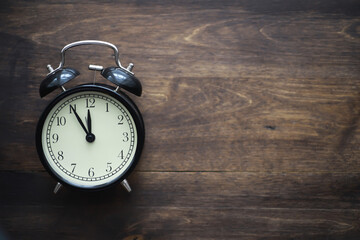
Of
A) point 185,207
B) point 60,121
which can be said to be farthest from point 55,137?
point 185,207

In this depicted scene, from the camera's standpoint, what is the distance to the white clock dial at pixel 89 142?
3.16 ft

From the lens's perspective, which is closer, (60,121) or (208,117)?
(60,121)

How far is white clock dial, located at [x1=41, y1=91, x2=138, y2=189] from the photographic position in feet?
3.16

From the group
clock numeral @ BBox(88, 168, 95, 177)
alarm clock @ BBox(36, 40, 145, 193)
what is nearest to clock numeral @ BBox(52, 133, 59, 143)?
alarm clock @ BBox(36, 40, 145, 193)

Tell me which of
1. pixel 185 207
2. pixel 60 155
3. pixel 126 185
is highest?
pixel 60 155

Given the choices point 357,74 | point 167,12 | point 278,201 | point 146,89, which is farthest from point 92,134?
point 357,74

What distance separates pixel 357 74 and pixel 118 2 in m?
0.81

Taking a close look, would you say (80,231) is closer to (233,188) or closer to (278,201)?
(233,188)

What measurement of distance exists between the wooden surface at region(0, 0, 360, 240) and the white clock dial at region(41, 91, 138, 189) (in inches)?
4.4

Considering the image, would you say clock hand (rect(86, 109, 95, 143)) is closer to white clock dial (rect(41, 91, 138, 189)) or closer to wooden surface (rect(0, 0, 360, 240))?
white clock dial (rect(41, 91, 138, 189))

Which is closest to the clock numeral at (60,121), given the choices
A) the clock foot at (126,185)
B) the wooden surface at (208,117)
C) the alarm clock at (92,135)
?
the alarm clock at (92,135)

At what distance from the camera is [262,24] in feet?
3.54

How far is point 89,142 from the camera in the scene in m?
0.96

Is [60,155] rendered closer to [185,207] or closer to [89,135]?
[89,135]
